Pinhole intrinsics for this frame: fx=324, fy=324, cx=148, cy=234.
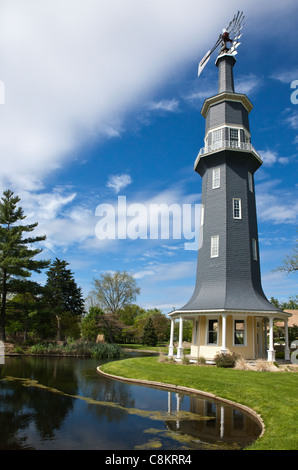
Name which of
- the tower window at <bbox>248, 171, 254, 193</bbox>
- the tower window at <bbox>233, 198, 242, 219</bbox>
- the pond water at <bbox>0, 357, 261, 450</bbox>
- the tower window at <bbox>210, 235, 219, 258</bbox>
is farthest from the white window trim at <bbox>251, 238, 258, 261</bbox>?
the pond water at <bbox>0, 357, 261, 450</bbox>

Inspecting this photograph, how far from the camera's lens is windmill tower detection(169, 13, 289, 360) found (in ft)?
62.0

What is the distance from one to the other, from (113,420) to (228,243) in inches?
580

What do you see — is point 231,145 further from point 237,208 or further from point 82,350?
point 82,350

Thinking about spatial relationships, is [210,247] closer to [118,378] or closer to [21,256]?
[118,378]

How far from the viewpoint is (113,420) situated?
26.4 ft

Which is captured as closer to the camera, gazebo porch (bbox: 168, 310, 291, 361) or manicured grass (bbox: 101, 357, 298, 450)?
manicured grass (bbox: 101, 357, 298, 450)

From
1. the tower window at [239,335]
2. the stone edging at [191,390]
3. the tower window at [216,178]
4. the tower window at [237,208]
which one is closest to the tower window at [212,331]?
the tower window at [239,335]

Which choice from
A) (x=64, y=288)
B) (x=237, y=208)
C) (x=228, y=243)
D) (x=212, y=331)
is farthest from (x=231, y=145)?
(x=64, y=288)

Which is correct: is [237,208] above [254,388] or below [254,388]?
above

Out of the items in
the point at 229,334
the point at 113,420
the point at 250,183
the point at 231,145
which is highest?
the point at 231,145

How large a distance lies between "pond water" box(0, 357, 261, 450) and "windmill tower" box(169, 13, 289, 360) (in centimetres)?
781

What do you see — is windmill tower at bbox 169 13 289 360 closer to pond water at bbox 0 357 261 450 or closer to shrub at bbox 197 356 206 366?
shrub at bbox 197 356 206 366

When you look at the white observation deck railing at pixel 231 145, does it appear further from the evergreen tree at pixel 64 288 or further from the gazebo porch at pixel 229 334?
the evergreen tree at pixel 64 288

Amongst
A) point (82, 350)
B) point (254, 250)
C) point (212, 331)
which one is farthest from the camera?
point (82, 350)
